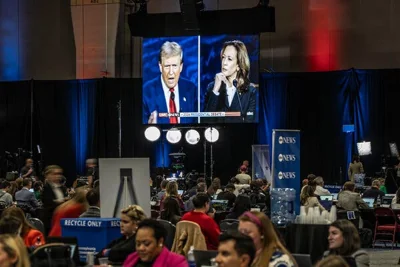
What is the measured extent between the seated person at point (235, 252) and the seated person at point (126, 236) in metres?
2.27

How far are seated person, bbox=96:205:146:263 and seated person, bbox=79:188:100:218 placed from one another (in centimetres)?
162

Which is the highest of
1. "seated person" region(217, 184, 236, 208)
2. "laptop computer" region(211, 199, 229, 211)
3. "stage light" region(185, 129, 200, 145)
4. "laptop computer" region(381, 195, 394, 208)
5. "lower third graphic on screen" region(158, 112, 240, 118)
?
"lower third graphic on screen" region(158, 112, 240, 118)

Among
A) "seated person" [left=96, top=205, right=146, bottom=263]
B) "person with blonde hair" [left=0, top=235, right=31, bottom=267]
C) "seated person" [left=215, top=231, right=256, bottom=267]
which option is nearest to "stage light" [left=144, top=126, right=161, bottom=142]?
"seated person" [left=96, top=205, right=146, bottom=263]

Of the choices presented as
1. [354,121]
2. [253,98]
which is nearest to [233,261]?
[253,98]

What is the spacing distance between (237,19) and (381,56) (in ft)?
14.3

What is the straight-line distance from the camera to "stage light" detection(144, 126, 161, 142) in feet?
77.6

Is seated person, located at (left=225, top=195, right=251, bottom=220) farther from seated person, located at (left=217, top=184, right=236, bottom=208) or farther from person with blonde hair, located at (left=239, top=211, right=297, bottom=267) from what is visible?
person with blonde hair, located at (left=239, top=211, right=297, bottom=267)

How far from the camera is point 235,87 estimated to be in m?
22.0

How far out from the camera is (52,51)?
2653cm

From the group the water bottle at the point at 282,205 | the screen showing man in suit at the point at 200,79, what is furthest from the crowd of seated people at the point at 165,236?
the screen showing man in suit at the point at 200,79

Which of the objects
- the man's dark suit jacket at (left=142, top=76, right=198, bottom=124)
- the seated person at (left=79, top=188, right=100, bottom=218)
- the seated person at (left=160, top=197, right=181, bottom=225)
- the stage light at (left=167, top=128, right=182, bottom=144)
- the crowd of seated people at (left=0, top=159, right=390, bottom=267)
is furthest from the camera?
the stage light at (left=167, top=128, right=182, bottom=144)

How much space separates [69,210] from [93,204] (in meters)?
0.32

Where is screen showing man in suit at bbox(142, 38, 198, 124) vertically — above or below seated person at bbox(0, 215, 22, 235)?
above

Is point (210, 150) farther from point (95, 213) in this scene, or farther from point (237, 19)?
point (95, 213)
